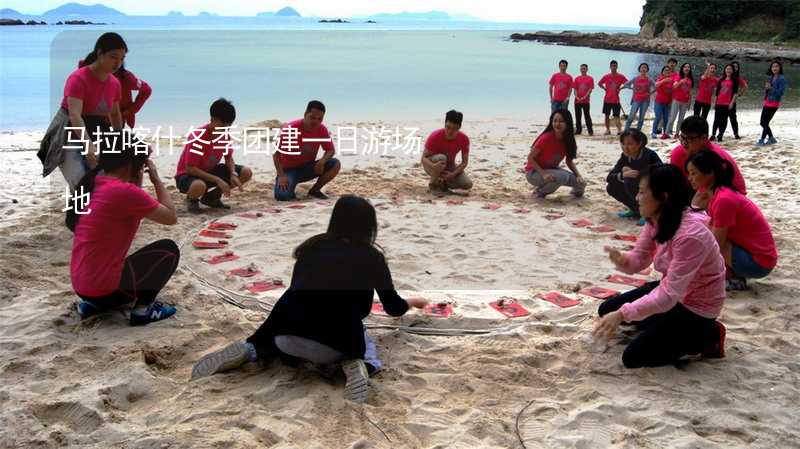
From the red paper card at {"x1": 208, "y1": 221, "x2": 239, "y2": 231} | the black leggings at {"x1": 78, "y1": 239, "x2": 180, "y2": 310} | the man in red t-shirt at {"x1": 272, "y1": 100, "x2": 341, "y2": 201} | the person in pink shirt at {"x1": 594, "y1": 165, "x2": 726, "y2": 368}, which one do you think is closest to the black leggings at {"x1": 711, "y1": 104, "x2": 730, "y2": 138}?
the man in red t-shirt at {"x1": 272, "y1": 100, "x2": 341, "y2": 201}

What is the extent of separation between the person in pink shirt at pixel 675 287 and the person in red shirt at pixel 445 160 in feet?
12.6

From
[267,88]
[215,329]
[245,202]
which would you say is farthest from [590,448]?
[267,88]

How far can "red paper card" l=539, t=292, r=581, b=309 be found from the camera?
427 cm

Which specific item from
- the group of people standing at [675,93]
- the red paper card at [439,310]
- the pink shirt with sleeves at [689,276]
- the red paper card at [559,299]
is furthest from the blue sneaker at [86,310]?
the group of people standing at [675,93]

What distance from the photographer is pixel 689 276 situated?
3.16 meters

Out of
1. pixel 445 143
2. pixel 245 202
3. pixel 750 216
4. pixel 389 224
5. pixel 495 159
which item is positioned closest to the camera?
pixel 750 216

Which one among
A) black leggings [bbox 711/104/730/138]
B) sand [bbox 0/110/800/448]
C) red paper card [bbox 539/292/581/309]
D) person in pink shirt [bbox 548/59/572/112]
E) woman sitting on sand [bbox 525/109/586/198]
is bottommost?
sand [bbox 0/110/800/448]

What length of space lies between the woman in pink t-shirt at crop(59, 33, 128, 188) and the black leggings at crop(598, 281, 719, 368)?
4.15m

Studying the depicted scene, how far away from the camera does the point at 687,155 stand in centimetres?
524

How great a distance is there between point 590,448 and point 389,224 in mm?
3480

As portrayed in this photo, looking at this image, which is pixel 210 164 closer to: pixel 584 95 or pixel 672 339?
pixel 672 339

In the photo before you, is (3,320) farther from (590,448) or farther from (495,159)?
(495,159)

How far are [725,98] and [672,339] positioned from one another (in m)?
9.01

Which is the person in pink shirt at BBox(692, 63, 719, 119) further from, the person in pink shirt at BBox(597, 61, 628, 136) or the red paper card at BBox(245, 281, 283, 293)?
the red paper card at BBox(245, 281, 283, 293)
